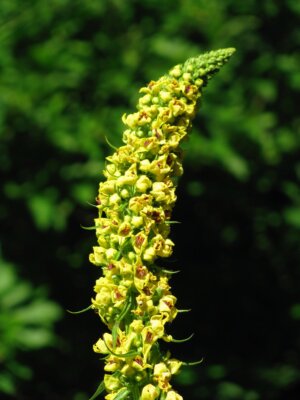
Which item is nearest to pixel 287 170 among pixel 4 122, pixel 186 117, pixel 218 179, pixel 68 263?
pixel 218 179

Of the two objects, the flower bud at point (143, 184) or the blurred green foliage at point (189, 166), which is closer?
the flower bud at point (143, 184)

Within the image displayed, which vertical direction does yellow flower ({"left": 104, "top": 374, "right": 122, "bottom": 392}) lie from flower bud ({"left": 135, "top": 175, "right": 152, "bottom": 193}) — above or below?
below

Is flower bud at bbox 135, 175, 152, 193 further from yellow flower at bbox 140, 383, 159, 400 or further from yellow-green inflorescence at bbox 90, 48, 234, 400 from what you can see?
yellow flower at bbox 140, 383, 159, 400

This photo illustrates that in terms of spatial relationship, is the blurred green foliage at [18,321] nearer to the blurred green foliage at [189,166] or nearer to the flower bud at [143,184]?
the blurred green foliage at [189,166]

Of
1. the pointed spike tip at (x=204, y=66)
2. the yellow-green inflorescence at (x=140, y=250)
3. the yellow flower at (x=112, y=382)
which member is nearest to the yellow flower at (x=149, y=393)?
the yellow-green inflorescence at (x=140, y=250)

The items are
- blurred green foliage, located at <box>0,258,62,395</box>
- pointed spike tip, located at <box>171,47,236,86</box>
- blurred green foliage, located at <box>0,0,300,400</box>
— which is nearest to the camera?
pointed spike tip, located at <box>171,47,236,86</box>

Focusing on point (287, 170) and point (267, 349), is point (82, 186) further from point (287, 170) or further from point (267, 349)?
point (267, 349)

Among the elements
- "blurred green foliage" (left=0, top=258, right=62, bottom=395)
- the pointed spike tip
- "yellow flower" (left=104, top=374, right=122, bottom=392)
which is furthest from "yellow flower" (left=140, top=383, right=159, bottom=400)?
"blurred green foliage" (left=0, top=258, right=62, bottom=395)

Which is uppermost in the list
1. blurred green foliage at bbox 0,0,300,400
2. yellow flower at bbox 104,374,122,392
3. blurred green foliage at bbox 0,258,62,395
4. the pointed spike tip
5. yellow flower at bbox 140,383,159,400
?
blurred green foliage at bbox 0,0,300,400
